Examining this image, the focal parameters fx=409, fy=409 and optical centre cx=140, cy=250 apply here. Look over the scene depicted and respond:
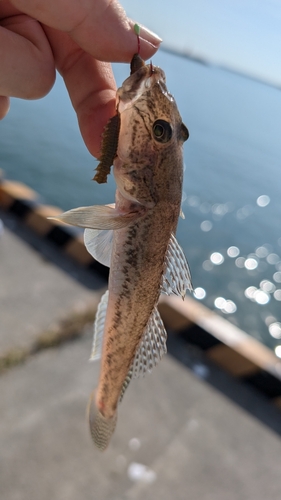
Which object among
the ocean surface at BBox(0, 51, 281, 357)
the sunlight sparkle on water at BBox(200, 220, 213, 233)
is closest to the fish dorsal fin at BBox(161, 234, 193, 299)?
the ocean surface at BBox(0, 51, 281, 357)

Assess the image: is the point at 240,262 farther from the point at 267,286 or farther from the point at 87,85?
the point at 87,85

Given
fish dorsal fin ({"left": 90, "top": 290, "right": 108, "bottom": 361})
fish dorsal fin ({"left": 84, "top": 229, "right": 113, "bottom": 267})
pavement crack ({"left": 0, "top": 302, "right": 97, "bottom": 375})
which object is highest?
fish dorsal fin ({"left": 84, "top": 229, "right": 113, "bottom": 267})

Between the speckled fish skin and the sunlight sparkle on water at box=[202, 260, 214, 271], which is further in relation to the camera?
the sunlight sparkle on water at box=[202, 260, 214, 271]

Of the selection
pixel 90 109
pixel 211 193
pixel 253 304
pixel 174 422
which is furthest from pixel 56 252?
pixel 211 193

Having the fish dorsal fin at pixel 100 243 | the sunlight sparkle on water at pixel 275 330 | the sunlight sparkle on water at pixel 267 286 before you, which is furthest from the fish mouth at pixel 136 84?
the sunlight sparkle on water at pixel 267 286

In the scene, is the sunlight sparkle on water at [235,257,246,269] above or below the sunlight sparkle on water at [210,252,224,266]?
above

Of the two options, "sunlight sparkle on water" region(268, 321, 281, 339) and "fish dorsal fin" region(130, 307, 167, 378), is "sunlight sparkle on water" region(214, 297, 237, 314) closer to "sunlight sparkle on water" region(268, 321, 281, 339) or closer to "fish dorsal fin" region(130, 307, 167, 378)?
"sunlight sparkle on water" region(268, 321, 281, 339)

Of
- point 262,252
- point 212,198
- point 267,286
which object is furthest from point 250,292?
point 212,198

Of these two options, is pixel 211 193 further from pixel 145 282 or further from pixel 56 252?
pixel 145 282
